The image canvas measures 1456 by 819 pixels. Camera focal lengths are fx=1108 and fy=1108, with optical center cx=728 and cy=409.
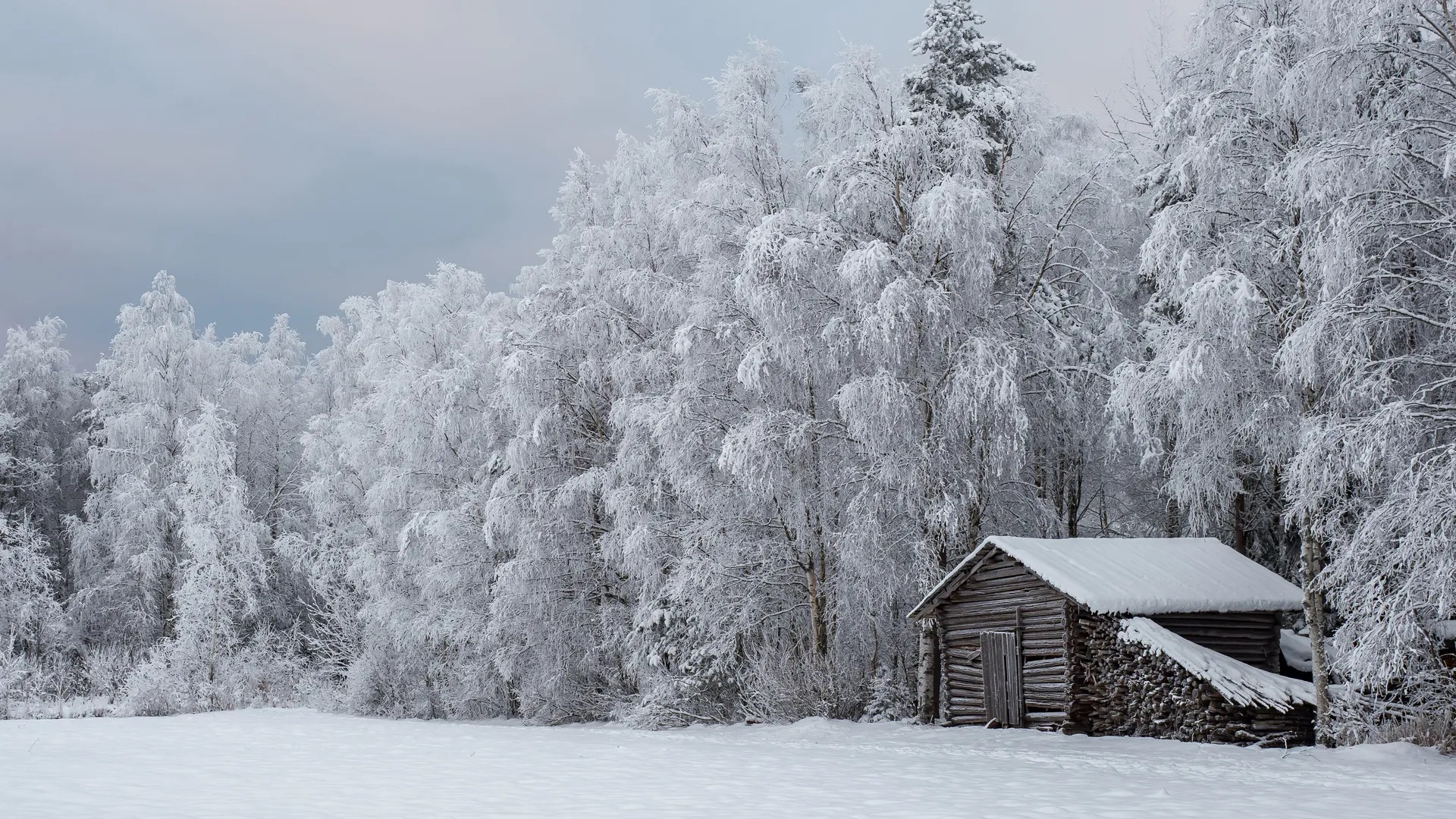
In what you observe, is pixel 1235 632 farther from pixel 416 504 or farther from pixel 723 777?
pixel 416 504

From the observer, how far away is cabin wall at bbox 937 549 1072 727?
17469 millimetres

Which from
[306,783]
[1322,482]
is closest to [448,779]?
[306,783]

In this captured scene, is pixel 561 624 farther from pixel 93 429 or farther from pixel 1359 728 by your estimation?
pixel 93 429

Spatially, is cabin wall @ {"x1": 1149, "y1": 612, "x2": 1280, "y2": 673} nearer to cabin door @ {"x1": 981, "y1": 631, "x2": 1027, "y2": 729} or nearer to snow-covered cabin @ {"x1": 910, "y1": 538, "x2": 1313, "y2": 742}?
snow-covered cabin @ {"x1": 910, "y1": 538, "x2": 1313, "y2": 742}

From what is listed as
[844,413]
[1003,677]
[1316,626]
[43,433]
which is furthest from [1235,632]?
[43,433]

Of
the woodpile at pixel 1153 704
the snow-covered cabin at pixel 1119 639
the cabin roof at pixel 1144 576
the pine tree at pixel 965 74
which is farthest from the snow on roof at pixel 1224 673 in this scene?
the pine tree at pixel 965 74

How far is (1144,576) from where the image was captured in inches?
688

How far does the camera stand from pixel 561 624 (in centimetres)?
2458

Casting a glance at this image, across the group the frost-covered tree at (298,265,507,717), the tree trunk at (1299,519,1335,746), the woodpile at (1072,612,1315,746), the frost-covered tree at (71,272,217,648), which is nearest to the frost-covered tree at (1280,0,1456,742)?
the tree trunk at (1299,519,1335,746)

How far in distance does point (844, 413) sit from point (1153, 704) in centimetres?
650

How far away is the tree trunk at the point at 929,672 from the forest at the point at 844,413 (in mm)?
737

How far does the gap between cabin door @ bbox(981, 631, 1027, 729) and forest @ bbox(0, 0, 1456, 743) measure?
5.67ft

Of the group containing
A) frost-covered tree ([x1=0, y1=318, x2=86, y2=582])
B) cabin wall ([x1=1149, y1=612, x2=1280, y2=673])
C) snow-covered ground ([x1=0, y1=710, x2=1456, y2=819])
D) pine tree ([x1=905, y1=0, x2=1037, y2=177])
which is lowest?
snow-covered ground ([x1=0, y1=710, x2=1456, y2=819])

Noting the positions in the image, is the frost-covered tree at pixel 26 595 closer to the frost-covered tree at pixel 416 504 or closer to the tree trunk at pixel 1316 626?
the frost-covered tree at pixel 416 504
